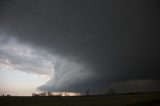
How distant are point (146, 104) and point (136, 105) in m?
9.65

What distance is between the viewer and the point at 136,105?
66062 mm

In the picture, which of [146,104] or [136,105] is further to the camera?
[146,104]

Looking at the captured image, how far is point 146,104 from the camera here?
244 feet
